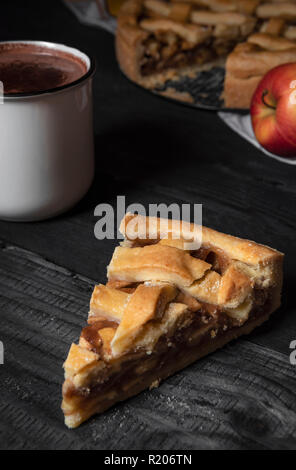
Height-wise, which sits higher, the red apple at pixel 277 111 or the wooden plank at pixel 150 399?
the red apple at pixel 277 111

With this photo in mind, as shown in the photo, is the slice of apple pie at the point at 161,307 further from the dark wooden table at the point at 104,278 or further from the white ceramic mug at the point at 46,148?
the white ceramic mug at the point at 46,148

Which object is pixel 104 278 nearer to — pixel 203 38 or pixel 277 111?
pixel 277 111

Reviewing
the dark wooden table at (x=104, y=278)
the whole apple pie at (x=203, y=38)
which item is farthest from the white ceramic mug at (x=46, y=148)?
the whole apple pie at (x=203, y=38)

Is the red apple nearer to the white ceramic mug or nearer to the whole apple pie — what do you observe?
the whole apple pie

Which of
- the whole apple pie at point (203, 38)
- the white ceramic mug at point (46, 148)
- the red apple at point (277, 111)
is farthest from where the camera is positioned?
the whole apple pie at point (203, 38)

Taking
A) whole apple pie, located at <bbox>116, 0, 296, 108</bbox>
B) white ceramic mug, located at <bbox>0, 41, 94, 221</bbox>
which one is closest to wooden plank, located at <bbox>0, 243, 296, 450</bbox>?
white ceramic mug, located at <bbox>0, 41, 94, 221</bbox>

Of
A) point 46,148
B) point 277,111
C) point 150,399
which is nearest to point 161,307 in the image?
point 150,399
